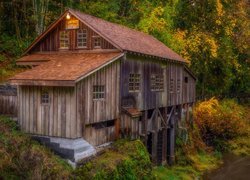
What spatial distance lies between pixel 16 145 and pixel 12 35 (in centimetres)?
1870

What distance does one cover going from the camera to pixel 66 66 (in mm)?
18750

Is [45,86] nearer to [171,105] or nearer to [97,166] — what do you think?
[97,166]

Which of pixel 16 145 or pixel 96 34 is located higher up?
pixel 96 34

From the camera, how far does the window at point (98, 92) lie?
18.6m

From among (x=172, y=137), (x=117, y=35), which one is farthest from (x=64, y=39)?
(x=172, y=137)

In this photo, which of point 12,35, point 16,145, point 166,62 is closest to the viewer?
point 16,145

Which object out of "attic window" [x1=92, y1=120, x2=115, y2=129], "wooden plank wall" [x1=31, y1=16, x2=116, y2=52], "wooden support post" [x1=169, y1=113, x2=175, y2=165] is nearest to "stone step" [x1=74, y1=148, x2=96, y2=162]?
"attic window" [x1=92, y1=120, x2=115, y2=129]

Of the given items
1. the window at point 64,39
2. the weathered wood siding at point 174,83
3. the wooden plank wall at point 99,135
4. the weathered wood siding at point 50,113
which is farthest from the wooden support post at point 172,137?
the weathered wood siding at point 50,113

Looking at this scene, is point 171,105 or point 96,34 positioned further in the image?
point 171,105

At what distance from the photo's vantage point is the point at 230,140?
36.9 metres

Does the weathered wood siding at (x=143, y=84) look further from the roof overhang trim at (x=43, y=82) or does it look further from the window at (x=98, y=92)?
the roof overhang trim at (x=43, y=82)

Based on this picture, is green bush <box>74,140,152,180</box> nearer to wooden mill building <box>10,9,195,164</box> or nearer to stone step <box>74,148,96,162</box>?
stone step <box>74,148,96,162</box>

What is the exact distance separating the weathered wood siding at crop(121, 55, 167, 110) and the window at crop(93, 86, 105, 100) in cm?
193

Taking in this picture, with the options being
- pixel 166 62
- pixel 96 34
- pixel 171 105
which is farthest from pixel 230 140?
pixel 96 34
